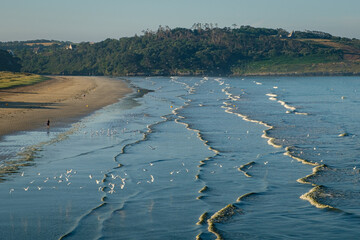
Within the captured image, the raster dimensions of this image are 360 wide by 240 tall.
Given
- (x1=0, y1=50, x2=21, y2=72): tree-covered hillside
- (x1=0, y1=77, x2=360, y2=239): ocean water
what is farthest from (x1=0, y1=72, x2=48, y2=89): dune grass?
(x1=0, y1=77, x2=360, y2=239): ocean water

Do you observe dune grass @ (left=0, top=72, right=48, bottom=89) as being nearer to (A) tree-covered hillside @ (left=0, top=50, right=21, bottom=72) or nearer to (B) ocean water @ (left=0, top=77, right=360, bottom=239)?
(A) tree-covered hillside @ (left=0, top=50, right=21, bottom=72)

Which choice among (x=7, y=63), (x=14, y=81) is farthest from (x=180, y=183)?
(x=7, y=63)

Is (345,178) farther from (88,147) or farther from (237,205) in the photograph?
(88,147)

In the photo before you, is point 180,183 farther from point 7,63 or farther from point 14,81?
point 7,63

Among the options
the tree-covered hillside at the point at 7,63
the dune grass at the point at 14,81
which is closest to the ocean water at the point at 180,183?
the dune grass at the point at 14,81

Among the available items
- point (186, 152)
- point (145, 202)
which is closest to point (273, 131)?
point (186, 152)

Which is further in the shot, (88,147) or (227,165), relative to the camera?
(88,147)

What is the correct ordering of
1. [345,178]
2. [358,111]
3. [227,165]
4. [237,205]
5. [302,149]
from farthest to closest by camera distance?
1. [358,111]
2. [302,149]
3. [227,165]
4. [345,178]
5. [237,205]

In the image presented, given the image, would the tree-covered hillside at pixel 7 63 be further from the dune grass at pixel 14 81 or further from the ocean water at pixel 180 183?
the ocean water at pixel 180 183
